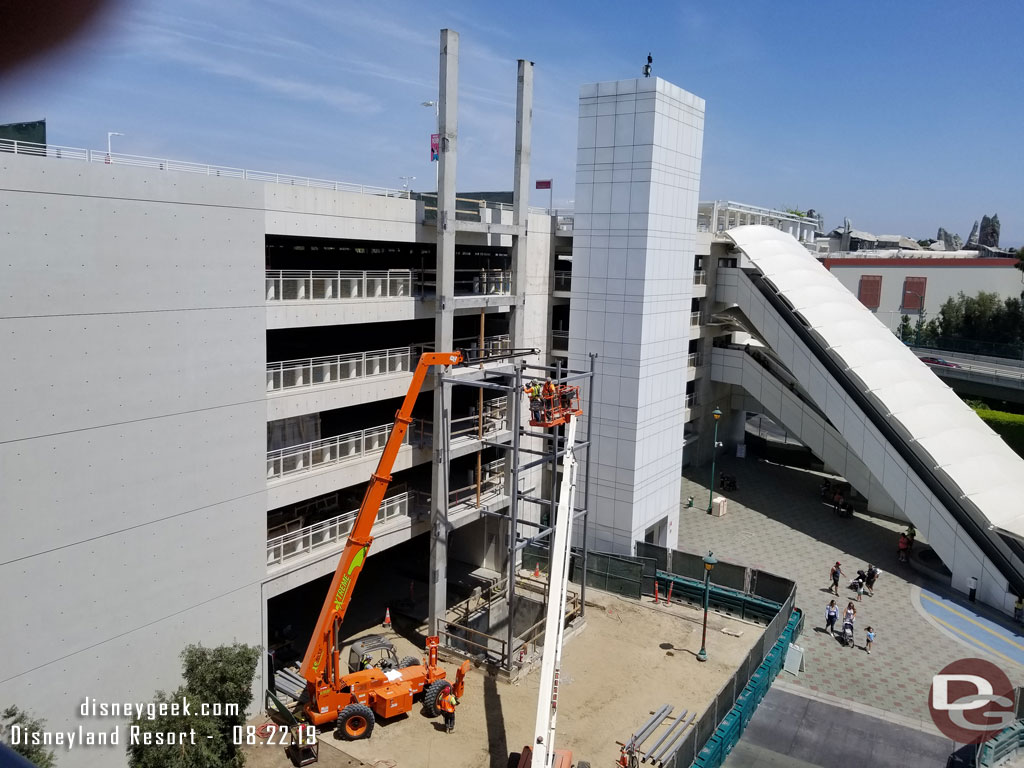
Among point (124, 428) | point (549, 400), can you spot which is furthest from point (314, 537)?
point (549, 400)

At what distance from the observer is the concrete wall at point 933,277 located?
63.3 metres

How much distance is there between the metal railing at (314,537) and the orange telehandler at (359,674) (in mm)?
2429

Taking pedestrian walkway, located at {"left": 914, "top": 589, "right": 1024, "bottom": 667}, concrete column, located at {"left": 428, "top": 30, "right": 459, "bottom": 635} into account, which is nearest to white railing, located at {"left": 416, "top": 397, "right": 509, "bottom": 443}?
concrete column, located at {"left": 428, "top": 30, "right": 459, "bottom": 635}

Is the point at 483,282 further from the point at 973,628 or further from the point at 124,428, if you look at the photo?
the point at 973,628

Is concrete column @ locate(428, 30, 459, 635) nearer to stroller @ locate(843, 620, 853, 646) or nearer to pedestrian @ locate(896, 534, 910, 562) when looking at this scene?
stroller @ locate(843, 620, 853, 646)

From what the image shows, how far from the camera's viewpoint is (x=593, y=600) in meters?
29.8

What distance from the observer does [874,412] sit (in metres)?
36.3

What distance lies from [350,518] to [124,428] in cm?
833

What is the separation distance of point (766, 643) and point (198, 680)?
17.3m

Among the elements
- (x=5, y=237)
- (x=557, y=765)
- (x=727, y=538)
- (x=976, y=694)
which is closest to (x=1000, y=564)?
(x=976, y=694)

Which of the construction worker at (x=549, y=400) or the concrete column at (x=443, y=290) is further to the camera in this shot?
the construction worker at (x=549, y=400)

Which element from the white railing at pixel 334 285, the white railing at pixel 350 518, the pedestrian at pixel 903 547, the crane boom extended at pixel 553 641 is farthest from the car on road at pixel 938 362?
the white railing at pixel 334 285

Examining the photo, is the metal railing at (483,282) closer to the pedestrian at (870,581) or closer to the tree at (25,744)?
the tree at (25,744)

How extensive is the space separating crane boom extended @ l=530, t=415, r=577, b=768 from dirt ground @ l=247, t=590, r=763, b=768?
2459 millimetres
